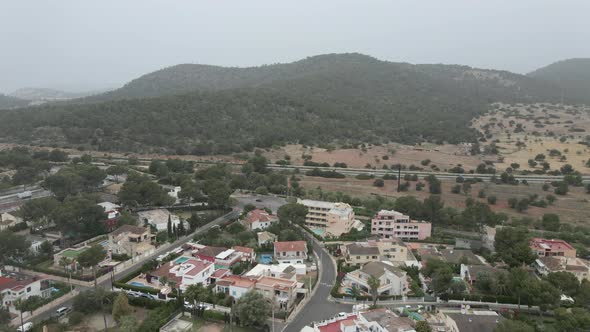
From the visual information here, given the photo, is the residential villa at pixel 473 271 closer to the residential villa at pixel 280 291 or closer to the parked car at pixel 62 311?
the residential villa at pixel 280 291

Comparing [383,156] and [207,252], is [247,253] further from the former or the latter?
[383,156]

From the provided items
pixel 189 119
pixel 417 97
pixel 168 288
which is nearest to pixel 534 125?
pixel 417 97

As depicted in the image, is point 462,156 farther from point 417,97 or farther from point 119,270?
point 119,270

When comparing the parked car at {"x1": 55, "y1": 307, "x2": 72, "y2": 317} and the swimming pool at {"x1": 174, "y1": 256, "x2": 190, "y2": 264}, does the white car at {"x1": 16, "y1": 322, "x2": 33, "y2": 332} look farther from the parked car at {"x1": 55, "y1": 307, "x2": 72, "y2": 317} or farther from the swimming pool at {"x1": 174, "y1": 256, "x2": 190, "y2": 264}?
the swimming pool at {"x1": 174, "y1": 256, "x2": 190, "y2": 264}

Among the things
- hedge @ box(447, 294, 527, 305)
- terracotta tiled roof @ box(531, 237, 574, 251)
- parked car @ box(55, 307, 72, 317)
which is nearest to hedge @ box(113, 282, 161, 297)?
parked car @ box(55, 307, 72, 317)

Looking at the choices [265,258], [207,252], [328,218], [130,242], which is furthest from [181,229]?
[328,218]

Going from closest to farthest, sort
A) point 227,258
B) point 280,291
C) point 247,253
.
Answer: point 280,291, point 227,258, point 247,253
